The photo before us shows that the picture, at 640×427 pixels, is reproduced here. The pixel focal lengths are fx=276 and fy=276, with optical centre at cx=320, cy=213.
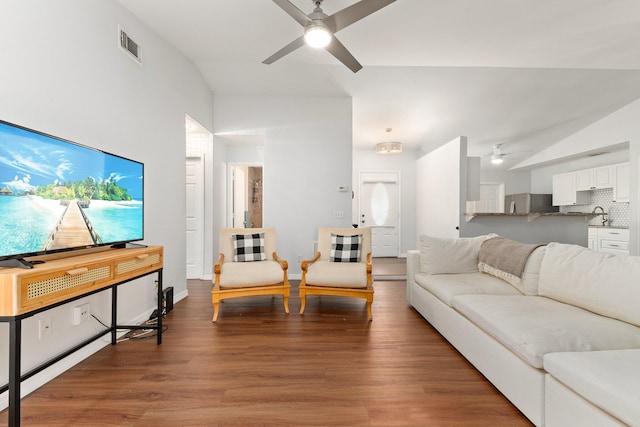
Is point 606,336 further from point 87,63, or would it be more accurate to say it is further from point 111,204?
point 87,63

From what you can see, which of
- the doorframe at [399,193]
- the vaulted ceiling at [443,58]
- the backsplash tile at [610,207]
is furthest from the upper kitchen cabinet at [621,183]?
the doorframe at [399,193]

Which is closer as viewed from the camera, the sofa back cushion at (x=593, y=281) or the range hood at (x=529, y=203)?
the sofa back cushion at (x=593, y=281)

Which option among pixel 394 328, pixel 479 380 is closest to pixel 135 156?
pixel 394 328

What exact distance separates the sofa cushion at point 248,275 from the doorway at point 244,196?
2.08m

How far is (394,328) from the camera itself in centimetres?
263

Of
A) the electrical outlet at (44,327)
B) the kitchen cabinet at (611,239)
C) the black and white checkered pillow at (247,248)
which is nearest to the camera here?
the electrical outlet at (44,327)

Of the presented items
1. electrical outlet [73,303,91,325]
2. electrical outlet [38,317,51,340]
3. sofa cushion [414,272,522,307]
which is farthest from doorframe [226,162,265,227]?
sofa cushion [414,272,522,307]

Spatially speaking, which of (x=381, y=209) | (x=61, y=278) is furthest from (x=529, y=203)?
(x=61, y=278)

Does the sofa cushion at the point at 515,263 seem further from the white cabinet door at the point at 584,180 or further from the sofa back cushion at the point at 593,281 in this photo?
the white cabinet door at the point at 584,180

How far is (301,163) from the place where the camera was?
4520 millimetres

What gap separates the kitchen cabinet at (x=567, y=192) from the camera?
6.13 metres

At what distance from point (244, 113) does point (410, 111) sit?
2.83 m

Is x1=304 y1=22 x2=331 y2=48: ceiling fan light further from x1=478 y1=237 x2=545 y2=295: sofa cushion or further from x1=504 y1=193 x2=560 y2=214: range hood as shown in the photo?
x1=504 y1=193 x2=560 y2=214: range hood

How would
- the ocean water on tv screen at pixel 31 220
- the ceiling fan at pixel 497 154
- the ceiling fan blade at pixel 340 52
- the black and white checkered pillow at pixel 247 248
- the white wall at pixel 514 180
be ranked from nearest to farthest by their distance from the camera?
the ocean water on tv screen at pixel 31 220
the ceiling fan blade at pixel 340 52
the black and white checkered pillow at pixel 247 248
the ceiling fan at pixel 497 154
the white wall at pixel 514 180
